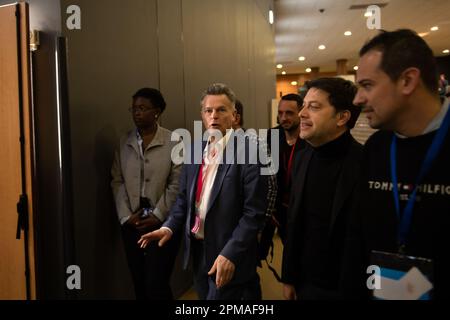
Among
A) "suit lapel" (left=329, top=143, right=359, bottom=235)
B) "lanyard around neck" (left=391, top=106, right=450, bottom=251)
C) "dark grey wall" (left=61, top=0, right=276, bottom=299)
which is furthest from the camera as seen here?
"dark grey wall" (left=61, top=0, right=276, bottom=299)

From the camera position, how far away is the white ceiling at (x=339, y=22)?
827 centimetres

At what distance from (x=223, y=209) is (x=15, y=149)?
126 cm

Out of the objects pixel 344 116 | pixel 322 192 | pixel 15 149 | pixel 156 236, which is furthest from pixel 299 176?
pixel 15 149

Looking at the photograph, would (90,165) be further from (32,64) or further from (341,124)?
(341,124)

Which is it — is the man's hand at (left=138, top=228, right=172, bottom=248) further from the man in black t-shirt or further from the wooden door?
the man in black t-shirt

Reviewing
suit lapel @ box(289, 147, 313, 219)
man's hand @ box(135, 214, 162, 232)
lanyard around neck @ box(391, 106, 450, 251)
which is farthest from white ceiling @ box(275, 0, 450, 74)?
lanyard around neck @ box(391, 106, 450, 251)

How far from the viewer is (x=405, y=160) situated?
1051mm

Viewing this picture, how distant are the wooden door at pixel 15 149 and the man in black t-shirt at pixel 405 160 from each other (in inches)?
69.4

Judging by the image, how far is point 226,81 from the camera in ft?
14.5

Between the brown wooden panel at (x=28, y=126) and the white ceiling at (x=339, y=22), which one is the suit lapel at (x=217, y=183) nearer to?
the brown wooden panel at (x=28, y=126)

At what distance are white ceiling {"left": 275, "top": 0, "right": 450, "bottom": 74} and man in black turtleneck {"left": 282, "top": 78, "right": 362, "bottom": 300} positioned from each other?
527cm

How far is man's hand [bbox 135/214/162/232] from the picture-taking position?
208 centimetres

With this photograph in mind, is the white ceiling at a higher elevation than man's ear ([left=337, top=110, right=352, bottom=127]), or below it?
higher
